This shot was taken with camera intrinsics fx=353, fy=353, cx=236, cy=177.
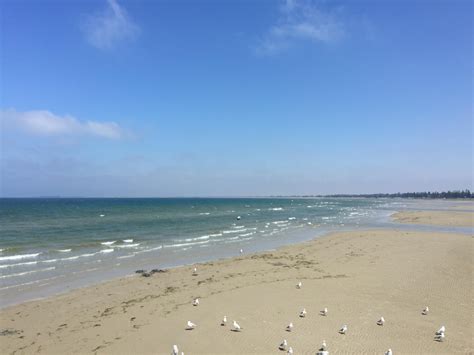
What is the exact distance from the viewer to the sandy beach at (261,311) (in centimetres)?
1120

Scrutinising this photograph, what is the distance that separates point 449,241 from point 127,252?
29.1 meters

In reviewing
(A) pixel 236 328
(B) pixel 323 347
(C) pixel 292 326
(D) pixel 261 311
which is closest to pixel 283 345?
(B) pixel 323 347

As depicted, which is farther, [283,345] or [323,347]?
[283,345]

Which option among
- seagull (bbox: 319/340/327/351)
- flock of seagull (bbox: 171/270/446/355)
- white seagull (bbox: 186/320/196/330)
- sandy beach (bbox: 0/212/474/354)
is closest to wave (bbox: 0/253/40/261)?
sandy beach (bbox: 0/212/474/354)

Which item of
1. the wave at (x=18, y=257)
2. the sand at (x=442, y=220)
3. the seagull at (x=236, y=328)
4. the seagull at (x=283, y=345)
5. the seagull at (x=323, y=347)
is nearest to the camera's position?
the seagull at (x=323, y=347)

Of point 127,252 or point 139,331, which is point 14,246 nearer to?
point 127,252

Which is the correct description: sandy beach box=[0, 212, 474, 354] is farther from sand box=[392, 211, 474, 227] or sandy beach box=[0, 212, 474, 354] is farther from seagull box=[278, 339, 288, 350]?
sand box=[392, 211, 474, 227]

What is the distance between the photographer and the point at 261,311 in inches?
552

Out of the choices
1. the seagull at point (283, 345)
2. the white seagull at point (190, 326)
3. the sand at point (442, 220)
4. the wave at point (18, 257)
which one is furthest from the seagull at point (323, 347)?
the sand at point (442, 220)

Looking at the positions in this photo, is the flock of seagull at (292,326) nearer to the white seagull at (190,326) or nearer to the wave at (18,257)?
the white seagull at (190,326)

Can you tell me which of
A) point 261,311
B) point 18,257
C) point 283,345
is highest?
point 283,345

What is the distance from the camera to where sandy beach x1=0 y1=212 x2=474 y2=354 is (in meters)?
11.2

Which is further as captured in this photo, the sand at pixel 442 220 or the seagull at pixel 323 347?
the sand at pixel 442 220

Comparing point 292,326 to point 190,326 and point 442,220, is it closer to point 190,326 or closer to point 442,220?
point 190,326
